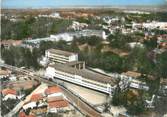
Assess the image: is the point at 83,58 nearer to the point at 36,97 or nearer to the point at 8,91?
the point at 36,97

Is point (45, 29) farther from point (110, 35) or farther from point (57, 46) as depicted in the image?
point (110, 35)

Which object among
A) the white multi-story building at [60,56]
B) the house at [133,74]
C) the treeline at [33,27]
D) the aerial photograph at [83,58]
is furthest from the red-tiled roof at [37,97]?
the house at [133,74]

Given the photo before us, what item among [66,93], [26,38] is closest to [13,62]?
[26,38]

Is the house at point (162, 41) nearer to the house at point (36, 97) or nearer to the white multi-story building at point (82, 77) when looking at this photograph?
the white multi-story building at point (82, 77)

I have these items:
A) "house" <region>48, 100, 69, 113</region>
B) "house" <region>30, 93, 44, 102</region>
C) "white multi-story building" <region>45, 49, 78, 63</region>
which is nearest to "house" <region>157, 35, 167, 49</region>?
"white multi-story building" <region>45, 49, 78, 63</region>

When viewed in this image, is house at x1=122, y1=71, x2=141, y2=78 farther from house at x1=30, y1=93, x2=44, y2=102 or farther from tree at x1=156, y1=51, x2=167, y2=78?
house at x1=30, y1=93, x2=44, y2=102

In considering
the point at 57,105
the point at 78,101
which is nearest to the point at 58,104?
the point at 57,105

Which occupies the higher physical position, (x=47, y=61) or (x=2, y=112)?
(x=47, y=61)
